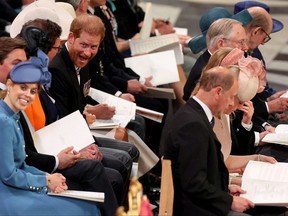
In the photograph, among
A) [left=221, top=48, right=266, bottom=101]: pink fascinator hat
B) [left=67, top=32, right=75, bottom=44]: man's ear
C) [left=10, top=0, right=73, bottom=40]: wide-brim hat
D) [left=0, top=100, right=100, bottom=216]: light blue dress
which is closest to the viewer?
[left=0, top=100, right=100, bottom=216]: light blue dress

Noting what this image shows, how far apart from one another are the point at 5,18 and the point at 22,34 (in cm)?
177

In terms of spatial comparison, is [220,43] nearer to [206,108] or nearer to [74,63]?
[74,63]

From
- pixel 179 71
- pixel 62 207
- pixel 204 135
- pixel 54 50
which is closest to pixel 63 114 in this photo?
pixel 54 50

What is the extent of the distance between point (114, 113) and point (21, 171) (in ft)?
5.37

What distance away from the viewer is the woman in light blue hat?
132 inches

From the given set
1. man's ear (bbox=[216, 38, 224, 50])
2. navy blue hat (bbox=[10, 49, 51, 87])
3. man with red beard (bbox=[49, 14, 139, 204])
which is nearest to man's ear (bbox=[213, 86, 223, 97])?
navy blue hat (bbox=[10, 49, 51, 87])

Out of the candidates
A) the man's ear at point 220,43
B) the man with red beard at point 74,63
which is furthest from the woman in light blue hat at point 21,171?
the man's ear at point 220,43

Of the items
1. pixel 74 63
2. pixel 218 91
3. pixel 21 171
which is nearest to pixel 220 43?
pixel 74 63

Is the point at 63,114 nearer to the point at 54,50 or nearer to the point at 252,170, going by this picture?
the point at 54,50

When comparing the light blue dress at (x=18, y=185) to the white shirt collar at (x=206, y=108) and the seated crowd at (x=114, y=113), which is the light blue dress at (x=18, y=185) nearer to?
the seated crowd at (x=114, y=113)

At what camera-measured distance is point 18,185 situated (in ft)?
11.2

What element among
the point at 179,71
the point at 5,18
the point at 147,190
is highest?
the point at 5,18

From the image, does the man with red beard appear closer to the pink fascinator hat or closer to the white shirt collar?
the pink fascinator hat

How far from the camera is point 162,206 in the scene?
125 inches
